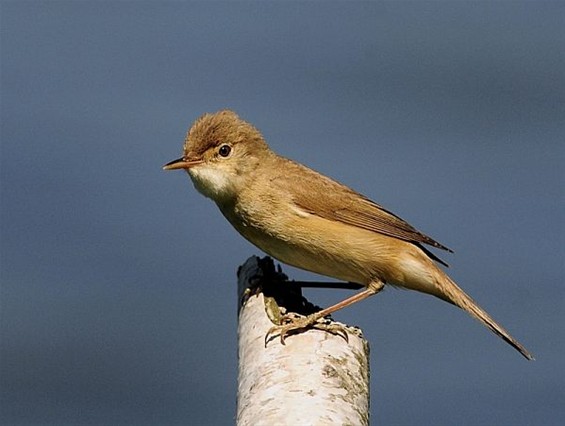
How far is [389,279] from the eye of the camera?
5359 millimetres

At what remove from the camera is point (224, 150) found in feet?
17.7

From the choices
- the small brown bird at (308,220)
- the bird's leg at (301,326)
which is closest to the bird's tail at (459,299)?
the small brown bird at (308,220)

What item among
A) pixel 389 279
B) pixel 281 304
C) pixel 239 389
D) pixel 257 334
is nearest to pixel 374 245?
pixel 389 279

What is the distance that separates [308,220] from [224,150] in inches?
22.4

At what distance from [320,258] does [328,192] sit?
405 millimetres

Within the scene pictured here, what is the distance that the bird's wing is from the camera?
5.28 metres

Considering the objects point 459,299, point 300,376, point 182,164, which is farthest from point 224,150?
point 300,376

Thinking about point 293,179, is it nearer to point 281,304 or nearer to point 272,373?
point 281,304

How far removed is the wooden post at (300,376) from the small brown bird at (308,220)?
67cm

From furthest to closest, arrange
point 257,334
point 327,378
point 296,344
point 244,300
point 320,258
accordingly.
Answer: point 320,258 → point 244,300 → point 257,334 → point 296,344 → point 327,378

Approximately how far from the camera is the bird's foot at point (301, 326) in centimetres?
402

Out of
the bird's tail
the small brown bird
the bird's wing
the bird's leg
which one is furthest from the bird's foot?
the bird's tail

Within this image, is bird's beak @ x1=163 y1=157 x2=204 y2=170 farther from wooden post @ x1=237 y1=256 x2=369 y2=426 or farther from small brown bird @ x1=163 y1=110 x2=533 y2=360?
wooden post @ x1=237 y1=256 x2=369 y2=426

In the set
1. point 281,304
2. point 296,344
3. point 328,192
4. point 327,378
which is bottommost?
point 327,378
